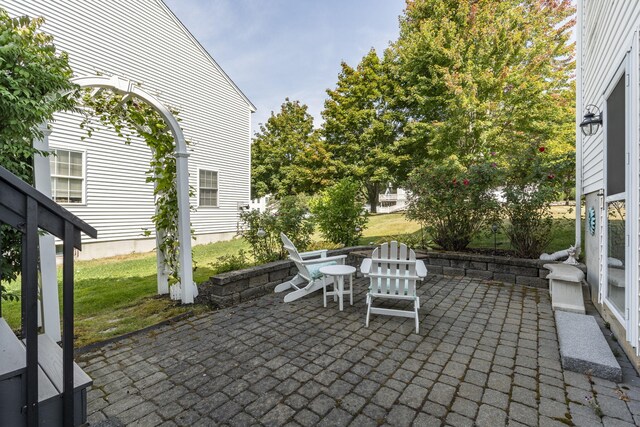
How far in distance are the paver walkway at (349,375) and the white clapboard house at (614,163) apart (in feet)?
2.16

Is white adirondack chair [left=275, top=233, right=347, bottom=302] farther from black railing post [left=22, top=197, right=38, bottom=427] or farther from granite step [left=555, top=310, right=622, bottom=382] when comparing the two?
black railing post [left=22, top=197, right=38, bottom=427]

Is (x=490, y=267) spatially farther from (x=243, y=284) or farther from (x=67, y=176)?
(x=67, y=176)

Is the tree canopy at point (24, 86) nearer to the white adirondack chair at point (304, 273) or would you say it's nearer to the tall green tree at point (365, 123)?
the white adirondack chair at point (304, 273)

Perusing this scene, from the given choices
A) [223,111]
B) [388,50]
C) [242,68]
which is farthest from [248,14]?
[388,50]

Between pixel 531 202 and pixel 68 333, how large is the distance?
656 centimetres

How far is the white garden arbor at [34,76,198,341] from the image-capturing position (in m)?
3.04

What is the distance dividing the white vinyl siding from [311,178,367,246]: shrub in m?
4.09

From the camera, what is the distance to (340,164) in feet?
61.4

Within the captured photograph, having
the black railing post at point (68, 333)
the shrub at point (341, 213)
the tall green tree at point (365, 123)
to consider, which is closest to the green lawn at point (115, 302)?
the black railing post at point (68, 333)

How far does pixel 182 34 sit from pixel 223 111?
9.11ft

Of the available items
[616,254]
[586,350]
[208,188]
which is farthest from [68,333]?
[208,188]

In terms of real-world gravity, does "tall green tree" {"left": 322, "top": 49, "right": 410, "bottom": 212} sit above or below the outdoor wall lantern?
above

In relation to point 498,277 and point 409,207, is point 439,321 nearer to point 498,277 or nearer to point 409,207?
point 498,277

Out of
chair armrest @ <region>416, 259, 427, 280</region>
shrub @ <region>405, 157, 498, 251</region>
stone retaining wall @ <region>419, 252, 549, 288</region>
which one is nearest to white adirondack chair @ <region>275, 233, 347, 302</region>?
chair armrest @ <region>416, 259, 427, 280</region>
